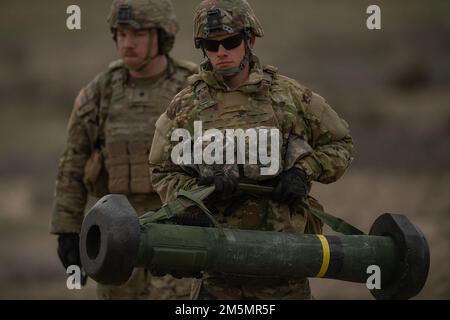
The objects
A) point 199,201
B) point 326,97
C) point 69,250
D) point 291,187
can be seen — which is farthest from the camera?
point 326,97

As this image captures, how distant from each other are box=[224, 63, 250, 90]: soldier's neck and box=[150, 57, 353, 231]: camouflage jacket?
0.13ft

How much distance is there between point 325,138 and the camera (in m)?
8.60

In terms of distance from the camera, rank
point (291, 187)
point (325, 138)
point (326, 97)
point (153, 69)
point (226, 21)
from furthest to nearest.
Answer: point (326, 97)
point (153, 69)
point (325, 138)
point (226, 21)
point (291, 187)

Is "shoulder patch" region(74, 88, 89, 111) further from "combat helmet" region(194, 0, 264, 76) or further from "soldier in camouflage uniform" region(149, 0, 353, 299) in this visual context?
"combat helmet" region(194, 0, 264, 76)

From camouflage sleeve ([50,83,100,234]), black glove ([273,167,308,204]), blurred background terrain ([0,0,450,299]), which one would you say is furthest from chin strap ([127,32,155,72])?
blurred background terrain ([0,0,450,299])

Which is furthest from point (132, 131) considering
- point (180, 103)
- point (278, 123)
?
point (278, 123)

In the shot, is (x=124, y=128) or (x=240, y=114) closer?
(x=240, y=114)

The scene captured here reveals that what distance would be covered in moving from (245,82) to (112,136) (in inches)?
95.3

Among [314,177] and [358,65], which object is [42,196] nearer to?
[358,65]

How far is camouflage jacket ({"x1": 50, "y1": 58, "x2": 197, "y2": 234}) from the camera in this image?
35.2 feet

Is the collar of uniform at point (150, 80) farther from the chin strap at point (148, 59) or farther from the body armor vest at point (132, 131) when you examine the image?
the chin strap at point (148, 59)

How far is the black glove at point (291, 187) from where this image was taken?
8.20 meters

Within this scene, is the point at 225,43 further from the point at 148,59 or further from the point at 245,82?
the point at 148,59

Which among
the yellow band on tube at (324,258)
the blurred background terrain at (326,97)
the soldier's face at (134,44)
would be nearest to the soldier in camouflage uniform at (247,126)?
the yellow band on tube at (324,258)
